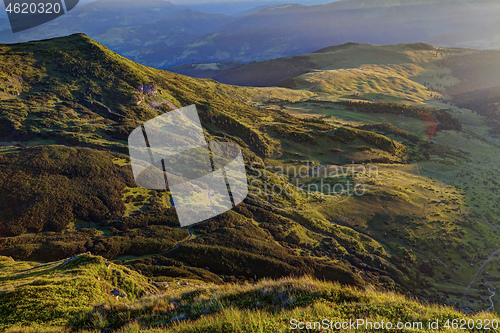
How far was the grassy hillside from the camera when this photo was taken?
25.7 feet

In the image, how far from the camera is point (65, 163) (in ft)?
115

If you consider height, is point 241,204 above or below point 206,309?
below

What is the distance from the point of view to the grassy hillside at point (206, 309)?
7820 millimetres

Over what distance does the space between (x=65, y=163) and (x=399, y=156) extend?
87.7m

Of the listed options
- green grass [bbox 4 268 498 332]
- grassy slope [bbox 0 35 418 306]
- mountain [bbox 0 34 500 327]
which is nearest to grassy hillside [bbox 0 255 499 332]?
green grass [bbox 4 268 498 332]

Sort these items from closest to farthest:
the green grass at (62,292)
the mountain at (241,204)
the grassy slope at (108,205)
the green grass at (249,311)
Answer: the green grass at (249,311) < the green grass at (62,292) < the grassy slope at (108,205) < the mountain at (241,204)

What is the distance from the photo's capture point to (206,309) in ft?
30.3

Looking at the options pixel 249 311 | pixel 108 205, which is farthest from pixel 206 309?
pixel 108 205

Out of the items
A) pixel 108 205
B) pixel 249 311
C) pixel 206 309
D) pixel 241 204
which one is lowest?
pixel 241 204

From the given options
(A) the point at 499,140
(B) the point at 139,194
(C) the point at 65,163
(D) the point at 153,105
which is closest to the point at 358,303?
(B) the point at 139,194

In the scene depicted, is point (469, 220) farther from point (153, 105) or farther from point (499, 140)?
point (499, 140)

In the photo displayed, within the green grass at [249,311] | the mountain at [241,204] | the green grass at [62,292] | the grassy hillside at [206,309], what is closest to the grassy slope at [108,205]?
the mountain at [241,204]

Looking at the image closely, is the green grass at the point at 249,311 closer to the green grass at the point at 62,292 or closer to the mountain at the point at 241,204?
the green grass at the point at 62,292

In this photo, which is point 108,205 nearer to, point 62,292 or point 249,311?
point 62,292
